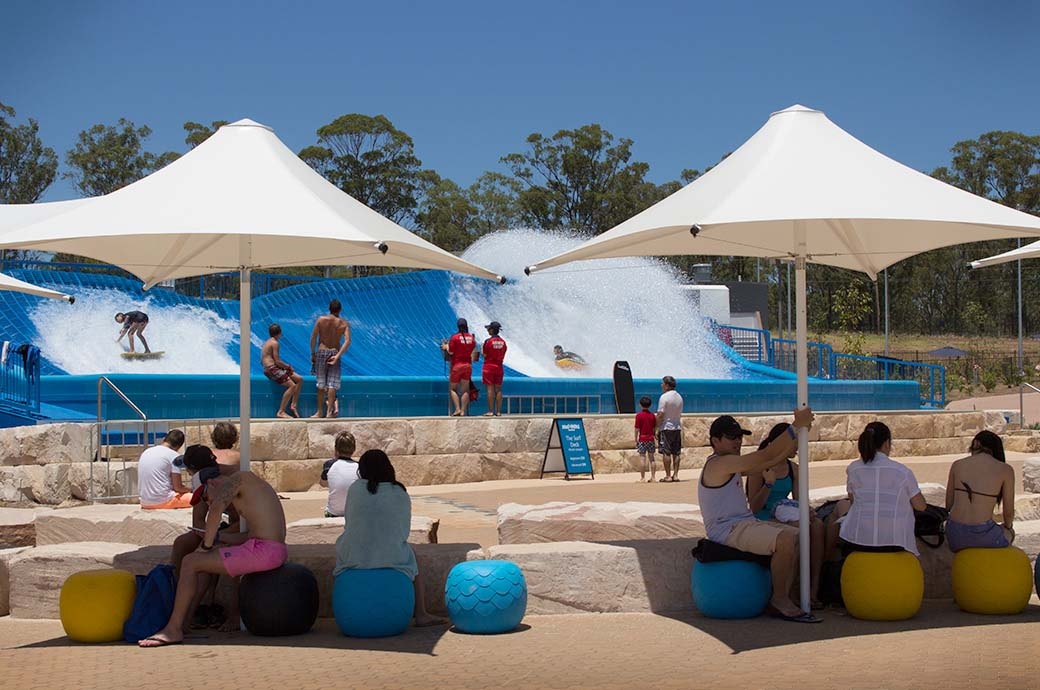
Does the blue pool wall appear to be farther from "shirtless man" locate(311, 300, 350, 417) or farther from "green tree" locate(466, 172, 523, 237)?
"green tree" locate(466, 172, 523, 237)

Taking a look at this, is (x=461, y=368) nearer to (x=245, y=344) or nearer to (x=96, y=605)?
(x=245, y=344)

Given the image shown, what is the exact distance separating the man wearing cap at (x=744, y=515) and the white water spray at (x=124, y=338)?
16.7 m

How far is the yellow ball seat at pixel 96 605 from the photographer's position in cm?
654

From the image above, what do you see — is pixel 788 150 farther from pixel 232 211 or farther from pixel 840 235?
pixel 232 211

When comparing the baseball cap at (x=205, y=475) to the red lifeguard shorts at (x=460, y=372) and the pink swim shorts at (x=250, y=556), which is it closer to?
the pink swim shorts at (x=250, y=556)

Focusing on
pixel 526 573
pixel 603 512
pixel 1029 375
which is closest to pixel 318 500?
pixel 603 512

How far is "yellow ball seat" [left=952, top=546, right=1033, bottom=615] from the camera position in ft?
22.1

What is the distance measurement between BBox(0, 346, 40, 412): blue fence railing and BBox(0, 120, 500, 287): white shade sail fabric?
7.62 m

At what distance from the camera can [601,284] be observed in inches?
1224

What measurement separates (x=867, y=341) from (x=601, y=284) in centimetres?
2734

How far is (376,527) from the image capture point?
21.7 feet

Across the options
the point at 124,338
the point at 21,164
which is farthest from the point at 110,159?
the point at 124,338

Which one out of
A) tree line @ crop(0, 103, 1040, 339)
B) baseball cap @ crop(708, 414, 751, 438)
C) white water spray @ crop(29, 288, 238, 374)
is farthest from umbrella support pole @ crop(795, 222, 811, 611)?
tree line @ crop(0, 103, 1040, 339)

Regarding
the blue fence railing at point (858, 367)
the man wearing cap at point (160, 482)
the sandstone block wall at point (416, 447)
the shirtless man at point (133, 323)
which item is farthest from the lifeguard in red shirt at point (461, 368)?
the blue fence railing at point (858, 367)
